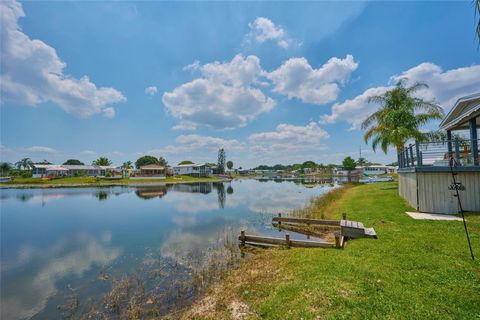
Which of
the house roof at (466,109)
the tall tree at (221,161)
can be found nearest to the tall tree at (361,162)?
the tall tree at (221,161)

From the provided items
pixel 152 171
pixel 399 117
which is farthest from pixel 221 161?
pixel 399 117

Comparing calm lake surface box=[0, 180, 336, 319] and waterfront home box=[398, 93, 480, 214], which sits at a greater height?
waterfront home box=[398, 93, 480, 214]

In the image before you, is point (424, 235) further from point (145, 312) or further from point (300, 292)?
point (145, 312)

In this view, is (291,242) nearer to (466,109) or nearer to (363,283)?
(363,283)

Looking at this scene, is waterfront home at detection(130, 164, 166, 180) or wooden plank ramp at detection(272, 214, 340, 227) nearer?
wooden plank ramp at detection(272, 214, 340, 227)

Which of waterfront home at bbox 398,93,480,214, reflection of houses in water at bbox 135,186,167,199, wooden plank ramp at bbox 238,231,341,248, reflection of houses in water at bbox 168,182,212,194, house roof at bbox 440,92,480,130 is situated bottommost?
reflection of houses in water at bbox 168,182,212,194

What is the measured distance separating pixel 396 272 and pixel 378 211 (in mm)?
8459

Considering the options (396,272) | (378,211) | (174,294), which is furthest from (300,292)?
(378,211)

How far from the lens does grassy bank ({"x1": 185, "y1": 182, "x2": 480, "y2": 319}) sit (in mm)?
3994

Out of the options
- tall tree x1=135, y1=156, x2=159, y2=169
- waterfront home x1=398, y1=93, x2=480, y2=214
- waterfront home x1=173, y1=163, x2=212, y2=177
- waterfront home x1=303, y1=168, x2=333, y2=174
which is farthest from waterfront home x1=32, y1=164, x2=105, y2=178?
waterfront home x1=303, y1=168, x2=333, y2=174

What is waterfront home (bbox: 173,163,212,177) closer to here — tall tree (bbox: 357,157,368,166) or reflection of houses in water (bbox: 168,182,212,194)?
reflection of houses in water (bbox: 168,182,212,194)

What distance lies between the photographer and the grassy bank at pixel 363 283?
13.1 ft

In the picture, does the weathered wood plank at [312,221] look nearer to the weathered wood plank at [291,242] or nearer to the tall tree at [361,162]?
the weathered wood plank at [291,242]

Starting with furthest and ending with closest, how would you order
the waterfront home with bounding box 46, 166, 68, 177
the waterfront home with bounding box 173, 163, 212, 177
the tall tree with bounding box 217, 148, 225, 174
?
1. the tall tree with bounding box 217, 148, 225, 174
2. the waterfront home with bounding box 173, 163, 212, 177
3. the waterfront home with bounding box 46, 166, 68, 177
